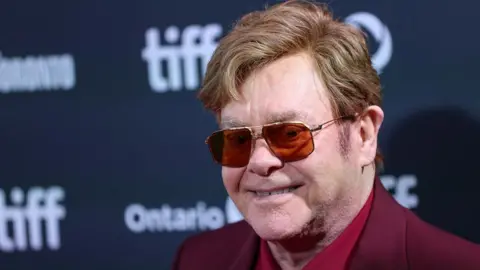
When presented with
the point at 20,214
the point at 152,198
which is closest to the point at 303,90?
the point at 152,198

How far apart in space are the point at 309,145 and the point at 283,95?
9 centimetres

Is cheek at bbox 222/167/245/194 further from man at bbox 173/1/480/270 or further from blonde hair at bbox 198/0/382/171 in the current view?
blonde hair at bbox 198/0/382/171

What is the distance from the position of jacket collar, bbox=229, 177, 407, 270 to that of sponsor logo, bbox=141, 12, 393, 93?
665mm

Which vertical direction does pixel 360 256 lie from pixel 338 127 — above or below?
below

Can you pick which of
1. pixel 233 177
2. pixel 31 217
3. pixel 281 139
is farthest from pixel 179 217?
pixel 281 139

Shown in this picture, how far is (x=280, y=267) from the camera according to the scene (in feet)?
4.45

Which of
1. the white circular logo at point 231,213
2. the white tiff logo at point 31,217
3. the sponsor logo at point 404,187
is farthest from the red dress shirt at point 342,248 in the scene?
the white tiff logo at point 31,217

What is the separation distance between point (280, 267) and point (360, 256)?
167 millimetres

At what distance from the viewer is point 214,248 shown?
1577 mm

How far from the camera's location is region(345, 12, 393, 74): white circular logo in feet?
5.59

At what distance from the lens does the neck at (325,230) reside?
1261 millimetres

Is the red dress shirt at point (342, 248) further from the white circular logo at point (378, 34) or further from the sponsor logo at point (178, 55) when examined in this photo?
the sponsor logo at point (178, 55)

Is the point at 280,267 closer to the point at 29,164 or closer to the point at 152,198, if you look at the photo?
the point at 152,198

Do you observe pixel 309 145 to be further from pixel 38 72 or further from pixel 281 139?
pixel 38 72
